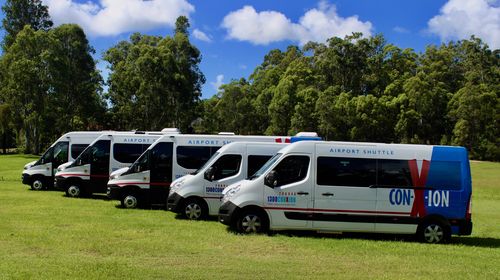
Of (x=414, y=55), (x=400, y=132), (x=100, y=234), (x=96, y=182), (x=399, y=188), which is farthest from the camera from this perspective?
(x=414, y=55)

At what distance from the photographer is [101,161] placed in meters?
19.6

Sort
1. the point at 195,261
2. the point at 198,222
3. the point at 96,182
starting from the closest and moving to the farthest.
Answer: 1. the point at 195,261
2. the point at 198,222
3. the point at 96,182

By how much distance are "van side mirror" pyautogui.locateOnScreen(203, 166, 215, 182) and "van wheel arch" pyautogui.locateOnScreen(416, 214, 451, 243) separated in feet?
19.0

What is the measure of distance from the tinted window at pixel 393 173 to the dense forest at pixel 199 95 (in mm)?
48944

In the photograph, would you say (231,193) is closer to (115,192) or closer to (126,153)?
(115,192)

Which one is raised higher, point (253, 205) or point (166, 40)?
point (166, 40)

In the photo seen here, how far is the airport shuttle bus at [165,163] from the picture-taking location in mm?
16609

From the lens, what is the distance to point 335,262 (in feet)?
30.0

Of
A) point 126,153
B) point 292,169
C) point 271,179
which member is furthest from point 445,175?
point 126,153

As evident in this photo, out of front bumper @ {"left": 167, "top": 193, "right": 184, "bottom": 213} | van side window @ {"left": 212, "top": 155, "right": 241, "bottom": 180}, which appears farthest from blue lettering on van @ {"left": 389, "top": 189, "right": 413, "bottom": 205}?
front bumper @ {"left": 167, "top": 193, "right": 184, "bottom": 213}

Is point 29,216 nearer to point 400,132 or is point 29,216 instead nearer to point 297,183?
point 297,183

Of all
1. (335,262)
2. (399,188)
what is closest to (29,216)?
(335,262)

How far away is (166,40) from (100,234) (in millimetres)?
57624

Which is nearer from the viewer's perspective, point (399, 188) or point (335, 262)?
point (335, 262)
